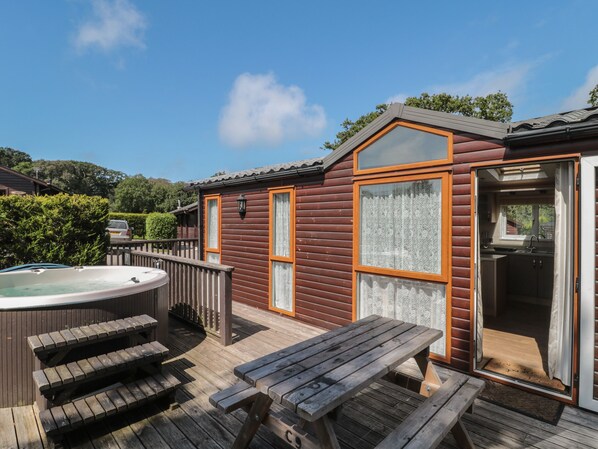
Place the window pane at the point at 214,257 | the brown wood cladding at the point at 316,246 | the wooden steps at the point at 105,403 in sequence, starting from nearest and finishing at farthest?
1. the wooden steps at the point at 105,403
2. the brown wood cladding at the point at 316,246
3. the window pane at the point at 214,257

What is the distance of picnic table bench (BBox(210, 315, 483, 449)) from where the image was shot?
138cm

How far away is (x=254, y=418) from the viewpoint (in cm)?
177

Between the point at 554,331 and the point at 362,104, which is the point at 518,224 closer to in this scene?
the point at 554,331

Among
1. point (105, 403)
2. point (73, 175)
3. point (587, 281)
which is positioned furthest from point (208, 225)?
point (73, 175)

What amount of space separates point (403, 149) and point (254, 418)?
2928 millimetres

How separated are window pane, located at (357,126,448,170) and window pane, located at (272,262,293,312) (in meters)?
1.94

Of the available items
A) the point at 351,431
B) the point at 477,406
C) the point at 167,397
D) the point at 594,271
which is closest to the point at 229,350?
the point at 167,397

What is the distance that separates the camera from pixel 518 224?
21.3 ft

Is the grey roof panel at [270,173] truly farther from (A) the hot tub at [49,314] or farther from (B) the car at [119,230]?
(B) the car at [119,230]

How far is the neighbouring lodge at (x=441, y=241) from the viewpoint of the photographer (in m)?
2.49

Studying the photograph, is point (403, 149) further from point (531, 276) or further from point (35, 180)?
point (35, 180)

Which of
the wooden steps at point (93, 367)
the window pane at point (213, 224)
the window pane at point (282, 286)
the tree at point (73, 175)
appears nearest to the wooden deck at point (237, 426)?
the wooden steps at point (93, 367)

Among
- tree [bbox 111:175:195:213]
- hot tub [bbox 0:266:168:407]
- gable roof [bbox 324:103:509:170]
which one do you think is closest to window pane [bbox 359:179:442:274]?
gable roof [bbox 324:103:509:170]

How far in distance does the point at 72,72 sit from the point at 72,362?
13.3 metres
